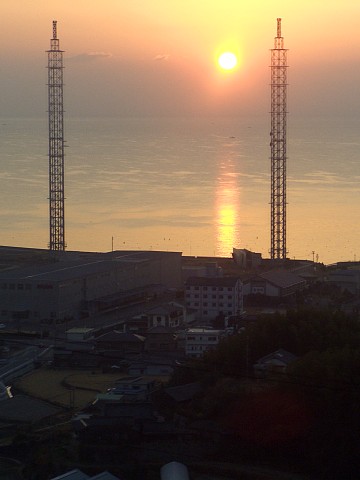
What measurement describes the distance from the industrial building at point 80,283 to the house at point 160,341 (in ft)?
3.07

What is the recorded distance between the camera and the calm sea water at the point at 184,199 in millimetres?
11219

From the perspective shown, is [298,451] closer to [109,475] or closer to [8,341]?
[109,475]

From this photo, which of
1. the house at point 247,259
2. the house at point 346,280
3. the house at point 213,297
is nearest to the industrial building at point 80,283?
the house at point 213,297

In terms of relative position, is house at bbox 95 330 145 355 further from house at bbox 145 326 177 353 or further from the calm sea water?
the calm sea water

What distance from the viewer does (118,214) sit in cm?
1295

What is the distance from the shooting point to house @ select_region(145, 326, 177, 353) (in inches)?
233

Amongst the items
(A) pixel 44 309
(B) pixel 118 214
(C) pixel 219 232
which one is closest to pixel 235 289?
(A) pixel 44 309

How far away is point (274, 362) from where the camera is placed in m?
4.65

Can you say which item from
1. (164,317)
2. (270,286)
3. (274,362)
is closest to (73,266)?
(164,317)

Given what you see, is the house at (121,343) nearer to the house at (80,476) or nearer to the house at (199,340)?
the house at (199,340)

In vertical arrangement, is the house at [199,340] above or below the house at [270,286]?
below

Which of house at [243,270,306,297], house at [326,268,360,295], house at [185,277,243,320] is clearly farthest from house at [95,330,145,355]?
house at [326,268,360,295]

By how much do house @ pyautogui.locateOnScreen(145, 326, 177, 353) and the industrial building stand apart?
0.94 m

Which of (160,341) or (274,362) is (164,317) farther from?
(274,362)
